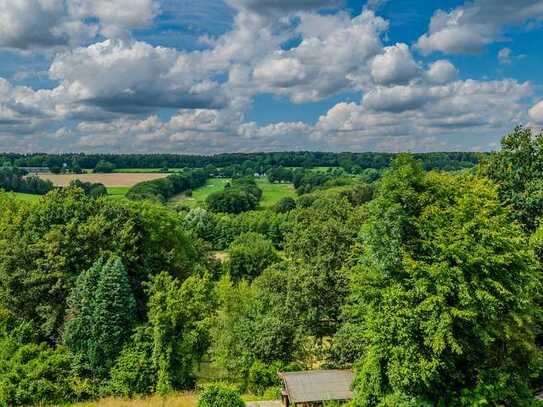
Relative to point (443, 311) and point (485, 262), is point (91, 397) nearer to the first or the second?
point (443, 311)

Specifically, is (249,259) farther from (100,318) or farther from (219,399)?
(219,399)

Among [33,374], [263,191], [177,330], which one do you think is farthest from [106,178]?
[33,374]

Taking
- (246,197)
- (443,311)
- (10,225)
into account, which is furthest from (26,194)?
(443,311)

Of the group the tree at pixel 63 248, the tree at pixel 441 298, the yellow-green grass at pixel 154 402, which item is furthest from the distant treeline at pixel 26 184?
the tree at pixel 441 298

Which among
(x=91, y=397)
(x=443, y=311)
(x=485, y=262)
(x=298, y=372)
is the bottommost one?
(x=91, y=397)

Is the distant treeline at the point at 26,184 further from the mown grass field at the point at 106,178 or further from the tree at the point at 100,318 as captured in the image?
the tree at the point at 100,318

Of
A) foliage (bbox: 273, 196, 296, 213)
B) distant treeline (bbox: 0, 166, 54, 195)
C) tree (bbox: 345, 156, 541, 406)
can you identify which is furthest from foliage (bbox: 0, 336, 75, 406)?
foliage (bbox: 273, 196, 296, 213)
